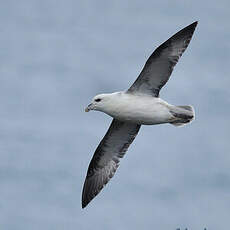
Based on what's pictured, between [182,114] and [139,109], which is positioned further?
[182,114]

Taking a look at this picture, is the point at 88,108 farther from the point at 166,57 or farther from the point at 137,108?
the point at 166,57

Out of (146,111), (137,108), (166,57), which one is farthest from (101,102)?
(166,57)

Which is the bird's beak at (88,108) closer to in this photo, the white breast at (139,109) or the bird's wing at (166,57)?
the white breast at (139,109)

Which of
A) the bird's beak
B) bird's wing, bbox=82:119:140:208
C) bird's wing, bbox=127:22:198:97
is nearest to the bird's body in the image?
the bird's beak

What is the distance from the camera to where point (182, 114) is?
18641 mm

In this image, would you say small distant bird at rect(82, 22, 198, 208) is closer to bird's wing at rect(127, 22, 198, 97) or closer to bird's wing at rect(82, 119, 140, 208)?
bird's wing at rect(127, 22, 198, 97)

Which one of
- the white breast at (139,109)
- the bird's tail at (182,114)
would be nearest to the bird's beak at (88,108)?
the white breast at (139,109)

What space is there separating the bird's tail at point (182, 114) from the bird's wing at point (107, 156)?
160 centimetres

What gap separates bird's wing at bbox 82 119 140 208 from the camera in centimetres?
2008

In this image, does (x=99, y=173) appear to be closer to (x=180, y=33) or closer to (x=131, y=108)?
(x=131, y=108)

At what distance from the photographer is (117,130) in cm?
2005

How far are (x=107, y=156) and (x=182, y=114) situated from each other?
2902 millimetres

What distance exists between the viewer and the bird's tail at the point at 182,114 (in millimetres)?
18594

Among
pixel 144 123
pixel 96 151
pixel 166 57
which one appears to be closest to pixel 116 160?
pixel 96 151
